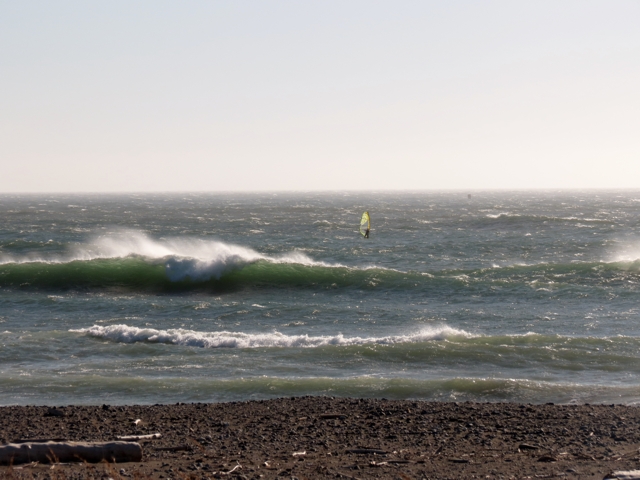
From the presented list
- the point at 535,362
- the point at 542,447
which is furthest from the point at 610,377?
the point at 542,447

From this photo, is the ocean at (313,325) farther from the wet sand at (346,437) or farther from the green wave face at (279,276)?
the wet sand at (346,437)

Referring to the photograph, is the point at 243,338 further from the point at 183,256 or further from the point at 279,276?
the point at 183,256

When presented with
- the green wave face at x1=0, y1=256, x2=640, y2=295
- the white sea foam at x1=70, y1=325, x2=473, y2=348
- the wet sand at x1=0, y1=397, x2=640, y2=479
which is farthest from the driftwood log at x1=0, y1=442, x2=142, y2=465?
the green wave face at x1=0, y1=256, x2=640, y2=295

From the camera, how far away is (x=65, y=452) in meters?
6.69

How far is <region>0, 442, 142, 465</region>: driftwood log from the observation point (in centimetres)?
658

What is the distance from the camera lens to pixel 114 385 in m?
11.4

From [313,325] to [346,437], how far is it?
351 inches

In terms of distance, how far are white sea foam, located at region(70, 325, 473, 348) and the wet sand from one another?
443 centimetres

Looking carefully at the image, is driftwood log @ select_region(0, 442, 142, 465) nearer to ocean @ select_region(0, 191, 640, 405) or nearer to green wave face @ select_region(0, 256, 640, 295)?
ocean @ select_region(0, 191, 640, 405)

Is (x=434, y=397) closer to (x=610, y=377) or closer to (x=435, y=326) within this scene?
(x=610, y=377)

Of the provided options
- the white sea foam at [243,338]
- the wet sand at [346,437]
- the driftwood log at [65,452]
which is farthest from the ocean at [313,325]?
the driftwood log at [65,452]

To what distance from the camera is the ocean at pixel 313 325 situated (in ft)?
37.6

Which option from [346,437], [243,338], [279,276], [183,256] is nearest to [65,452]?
[346,437]

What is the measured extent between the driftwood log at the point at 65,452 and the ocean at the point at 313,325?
376 centimetres
